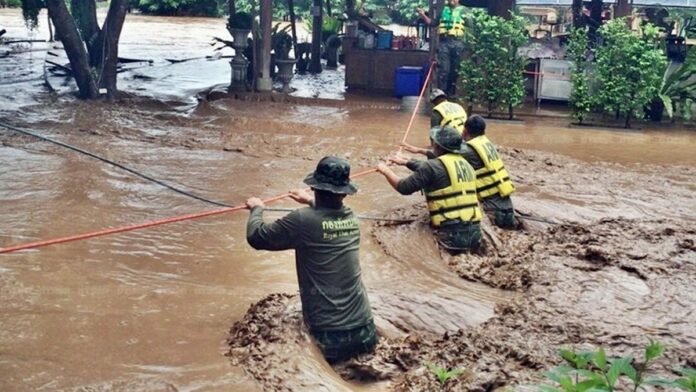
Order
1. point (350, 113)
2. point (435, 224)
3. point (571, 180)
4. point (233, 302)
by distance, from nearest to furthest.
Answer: point (233, 302) < point (435, 224) < point (571, 180) < point (350, 113)

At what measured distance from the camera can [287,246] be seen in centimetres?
526

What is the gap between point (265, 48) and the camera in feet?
54.8

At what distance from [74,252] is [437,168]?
328cm

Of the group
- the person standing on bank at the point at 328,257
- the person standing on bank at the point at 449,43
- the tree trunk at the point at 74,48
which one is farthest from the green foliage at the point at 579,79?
the person standing on bank at the point at 328,257

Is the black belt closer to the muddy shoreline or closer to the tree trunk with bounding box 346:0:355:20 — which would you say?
the muddy shoreline

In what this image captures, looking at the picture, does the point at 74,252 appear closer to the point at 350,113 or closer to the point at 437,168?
the point at 437,168

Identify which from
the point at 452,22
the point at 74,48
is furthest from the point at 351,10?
the point at 74,48

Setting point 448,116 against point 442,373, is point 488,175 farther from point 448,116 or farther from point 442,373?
point 442,373

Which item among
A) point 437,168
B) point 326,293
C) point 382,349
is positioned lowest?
point 382,349

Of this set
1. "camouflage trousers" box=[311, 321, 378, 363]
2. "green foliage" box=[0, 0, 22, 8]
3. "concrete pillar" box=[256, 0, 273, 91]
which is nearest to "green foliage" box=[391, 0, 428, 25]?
"concrete pillar" box=[256, 0, 273, 91]

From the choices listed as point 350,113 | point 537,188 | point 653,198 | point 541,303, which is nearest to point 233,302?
point 541,303

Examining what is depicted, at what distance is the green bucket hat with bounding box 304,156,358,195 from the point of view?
512cm

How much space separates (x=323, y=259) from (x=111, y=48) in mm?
12035

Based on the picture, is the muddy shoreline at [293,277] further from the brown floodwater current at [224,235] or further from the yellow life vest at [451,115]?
the yellow life vest at [451,115]
